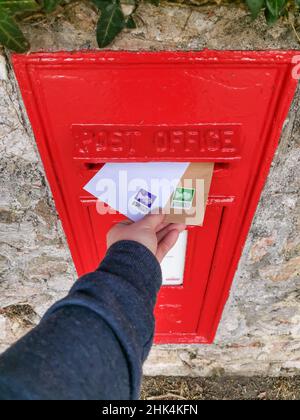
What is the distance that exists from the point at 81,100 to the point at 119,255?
14.3 inches

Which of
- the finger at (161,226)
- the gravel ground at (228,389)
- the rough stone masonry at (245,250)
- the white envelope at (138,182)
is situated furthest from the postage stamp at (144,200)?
the gravel ground at (228,389)

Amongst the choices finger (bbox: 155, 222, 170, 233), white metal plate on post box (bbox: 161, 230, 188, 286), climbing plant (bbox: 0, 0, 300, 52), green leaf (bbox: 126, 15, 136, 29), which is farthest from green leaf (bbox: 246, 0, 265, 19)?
white metal plate on post box (bbox: 161, 230, 188, 286)

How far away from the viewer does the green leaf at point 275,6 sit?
0.75m

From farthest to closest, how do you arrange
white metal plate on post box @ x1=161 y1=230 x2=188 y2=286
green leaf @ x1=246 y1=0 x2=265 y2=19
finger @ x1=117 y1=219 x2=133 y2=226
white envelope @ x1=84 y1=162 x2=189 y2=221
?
white metal plate on post box @ x1=161 y1=230 x2=188 y2=286, finger @ x1=117 y1=219 x2=133 y2=226, white envelope @ x1=84 y1=162 x2=189 y2=221, green leaf @ x1=246 y1=0 x2=265 y2=19

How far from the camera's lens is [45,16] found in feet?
2.68

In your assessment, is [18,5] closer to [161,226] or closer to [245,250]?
[161,226]

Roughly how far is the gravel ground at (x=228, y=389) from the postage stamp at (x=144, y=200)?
151 centimetres

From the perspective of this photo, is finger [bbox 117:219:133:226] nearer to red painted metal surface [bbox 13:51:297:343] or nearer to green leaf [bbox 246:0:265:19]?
red painted metal surface [bbox 13:51:297:343]

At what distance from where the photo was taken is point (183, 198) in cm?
106

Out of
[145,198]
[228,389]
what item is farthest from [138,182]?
[228,389]

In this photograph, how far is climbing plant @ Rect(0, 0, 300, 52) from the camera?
76 cm

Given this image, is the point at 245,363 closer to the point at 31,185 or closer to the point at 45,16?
the point at 31,185

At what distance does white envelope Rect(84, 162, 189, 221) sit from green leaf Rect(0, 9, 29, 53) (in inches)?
13.4

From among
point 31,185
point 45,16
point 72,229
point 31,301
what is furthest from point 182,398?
point 45,16
